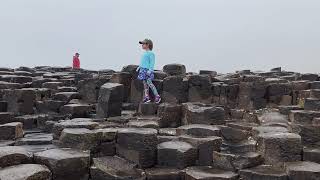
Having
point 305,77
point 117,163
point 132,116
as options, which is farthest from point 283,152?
point 305,77

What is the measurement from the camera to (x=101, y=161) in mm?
8008

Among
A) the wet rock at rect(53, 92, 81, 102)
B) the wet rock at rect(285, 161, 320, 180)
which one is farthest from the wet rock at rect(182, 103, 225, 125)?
the wet rock at rect(53, 92, 81, 102)

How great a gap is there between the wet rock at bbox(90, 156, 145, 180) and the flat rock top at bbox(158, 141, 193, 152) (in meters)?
0.73

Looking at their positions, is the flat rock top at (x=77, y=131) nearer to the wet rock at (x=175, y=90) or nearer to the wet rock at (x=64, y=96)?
the wet rock at (x=175, y=90)

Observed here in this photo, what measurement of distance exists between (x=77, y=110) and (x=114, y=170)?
16.3 feet

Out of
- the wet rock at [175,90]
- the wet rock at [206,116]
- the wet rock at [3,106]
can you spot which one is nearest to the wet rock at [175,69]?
the wet rock at [175,90]

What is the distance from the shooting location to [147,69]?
12.3 meters

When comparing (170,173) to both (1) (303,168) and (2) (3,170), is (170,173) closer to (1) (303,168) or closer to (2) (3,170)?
(1) (303,168)

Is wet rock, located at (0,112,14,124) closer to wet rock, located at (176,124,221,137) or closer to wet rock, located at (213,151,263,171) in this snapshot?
wet rock, located at (176,124,221,137)

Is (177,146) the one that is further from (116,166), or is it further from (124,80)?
(124,80)

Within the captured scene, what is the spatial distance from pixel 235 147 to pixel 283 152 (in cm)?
127

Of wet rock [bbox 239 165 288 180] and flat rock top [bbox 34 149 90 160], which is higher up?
flat rock top [bbox 34 149 90 160]

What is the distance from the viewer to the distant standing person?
39.4 ft

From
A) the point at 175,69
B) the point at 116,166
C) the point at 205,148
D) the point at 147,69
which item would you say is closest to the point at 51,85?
the point at 175,69
